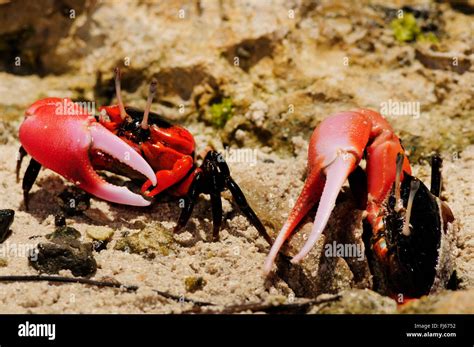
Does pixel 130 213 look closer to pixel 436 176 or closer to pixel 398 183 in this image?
pixel 398 183

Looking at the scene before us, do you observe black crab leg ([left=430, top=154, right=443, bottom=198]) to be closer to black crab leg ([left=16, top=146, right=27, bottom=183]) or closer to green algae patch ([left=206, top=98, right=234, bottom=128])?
green algae patch ([left=206, top=98, right=234, bottom=128])

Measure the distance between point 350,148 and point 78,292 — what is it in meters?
1.42

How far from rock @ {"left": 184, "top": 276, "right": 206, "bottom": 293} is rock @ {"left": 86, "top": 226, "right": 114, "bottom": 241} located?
56cm

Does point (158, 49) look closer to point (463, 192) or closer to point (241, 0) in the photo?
point (241, 0)

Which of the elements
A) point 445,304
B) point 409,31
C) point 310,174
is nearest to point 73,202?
point 310,174

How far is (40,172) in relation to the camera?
13.4 feet

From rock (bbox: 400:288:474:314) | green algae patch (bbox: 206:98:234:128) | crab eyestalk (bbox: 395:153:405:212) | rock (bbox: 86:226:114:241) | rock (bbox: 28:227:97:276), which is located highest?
green algae patch (bbox: 206:98:234:128)

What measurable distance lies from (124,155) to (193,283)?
773mm

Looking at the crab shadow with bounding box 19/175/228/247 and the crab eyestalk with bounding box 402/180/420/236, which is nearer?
A: the crab eyestalk with bounding box 402/180/420/236

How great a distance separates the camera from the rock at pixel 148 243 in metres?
3.36

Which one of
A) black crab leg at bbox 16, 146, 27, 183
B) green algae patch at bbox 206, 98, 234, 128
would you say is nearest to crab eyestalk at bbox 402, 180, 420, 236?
green algae patch at bbox 206, 98, 234, 128

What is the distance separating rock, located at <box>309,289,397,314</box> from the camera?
2633 millimetres

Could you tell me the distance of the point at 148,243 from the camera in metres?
3.39

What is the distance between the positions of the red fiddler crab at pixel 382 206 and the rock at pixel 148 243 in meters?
0.68
